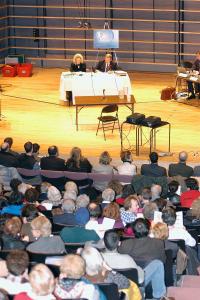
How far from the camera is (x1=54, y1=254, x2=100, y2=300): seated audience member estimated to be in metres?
6.54

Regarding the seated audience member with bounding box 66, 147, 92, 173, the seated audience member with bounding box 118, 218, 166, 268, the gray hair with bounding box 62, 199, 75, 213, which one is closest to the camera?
the seated audience member with bounding box 118, 218, 166, 268

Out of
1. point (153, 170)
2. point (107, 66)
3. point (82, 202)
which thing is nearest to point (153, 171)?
point (153, 170)

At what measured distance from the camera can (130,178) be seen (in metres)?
11.6

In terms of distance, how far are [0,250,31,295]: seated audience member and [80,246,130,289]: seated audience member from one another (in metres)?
0.53

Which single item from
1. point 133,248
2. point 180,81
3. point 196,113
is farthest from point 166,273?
point 180,81

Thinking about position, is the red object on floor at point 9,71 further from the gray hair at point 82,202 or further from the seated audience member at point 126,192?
the gray hair at point 82,202

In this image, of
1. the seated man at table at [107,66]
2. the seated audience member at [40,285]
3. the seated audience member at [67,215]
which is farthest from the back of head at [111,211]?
the seated man at table at [107,66]

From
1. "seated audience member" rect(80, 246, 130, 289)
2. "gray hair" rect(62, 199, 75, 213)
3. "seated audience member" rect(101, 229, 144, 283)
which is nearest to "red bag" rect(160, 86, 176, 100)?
"gray hair" rect(62, 199, 75, 213)

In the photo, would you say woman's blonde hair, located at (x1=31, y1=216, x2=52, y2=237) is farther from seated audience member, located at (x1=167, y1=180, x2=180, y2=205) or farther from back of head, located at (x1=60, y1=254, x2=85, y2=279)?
seated audience member, located at (x1=167, y1=180, x2=180, y2=205)

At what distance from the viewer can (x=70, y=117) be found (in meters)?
17.2

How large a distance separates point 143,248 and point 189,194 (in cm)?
254

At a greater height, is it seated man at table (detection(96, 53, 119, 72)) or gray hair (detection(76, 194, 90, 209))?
seated man at table (detection(96, 53, 119, 72))

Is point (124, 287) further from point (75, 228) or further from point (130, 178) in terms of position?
point (130, 178)

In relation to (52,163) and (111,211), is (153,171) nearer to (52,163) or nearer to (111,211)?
(52,163)
